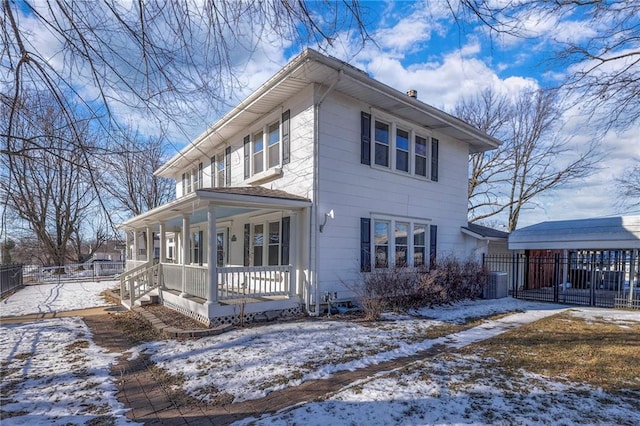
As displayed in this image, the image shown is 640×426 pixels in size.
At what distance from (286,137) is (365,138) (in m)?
2.21

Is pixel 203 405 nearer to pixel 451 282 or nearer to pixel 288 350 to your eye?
pixel 288 350

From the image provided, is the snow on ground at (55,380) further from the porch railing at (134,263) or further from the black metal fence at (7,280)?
the black metal fence at (7,280)

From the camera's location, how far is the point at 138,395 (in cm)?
436

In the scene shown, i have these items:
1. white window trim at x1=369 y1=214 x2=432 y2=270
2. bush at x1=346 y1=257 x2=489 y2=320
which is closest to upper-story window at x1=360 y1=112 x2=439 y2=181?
white window trim at x1=369 y1=214 x2=432 y2=270

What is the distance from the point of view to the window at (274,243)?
1022cm

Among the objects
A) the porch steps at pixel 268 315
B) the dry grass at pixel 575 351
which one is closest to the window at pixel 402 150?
the dry grass at pixel 575 351

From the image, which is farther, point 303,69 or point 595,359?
point 303,69

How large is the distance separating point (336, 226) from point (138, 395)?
19.2 ft

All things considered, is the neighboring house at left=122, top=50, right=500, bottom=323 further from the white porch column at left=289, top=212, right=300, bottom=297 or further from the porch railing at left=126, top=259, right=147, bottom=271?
the porch railing at left=126, top=259, right=147, bottom=271

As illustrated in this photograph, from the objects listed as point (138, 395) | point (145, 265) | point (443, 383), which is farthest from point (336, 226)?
point (145, 265)

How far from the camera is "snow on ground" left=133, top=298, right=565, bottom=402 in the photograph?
465cm

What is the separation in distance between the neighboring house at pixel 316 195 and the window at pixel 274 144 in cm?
5

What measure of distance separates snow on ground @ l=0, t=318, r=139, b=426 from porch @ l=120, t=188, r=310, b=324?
2.35 metres

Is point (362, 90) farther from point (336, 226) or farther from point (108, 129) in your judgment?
point (108, 129)
